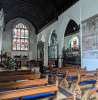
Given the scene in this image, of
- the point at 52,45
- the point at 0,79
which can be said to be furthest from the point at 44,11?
the point at 0,79

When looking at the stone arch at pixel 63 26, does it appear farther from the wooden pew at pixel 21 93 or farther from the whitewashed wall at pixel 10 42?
the whitewashed wall at pixel 10 42

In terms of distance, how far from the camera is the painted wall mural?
4898 mm

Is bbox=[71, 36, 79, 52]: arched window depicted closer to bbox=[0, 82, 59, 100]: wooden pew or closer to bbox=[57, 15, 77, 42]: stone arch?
bbox=[57, 15, 77, 42]: stone arch

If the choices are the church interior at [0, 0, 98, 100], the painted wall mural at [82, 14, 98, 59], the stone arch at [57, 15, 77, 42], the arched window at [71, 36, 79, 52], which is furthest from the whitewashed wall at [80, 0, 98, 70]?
the arched window at [71, 36, 79, 52]

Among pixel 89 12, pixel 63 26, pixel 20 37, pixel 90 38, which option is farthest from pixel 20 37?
pixel 90 38

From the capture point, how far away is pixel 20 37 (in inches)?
583

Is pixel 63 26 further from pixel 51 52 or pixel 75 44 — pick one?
pixel 51 52

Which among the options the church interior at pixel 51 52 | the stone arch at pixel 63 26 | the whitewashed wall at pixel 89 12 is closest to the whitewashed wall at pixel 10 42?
the church interior at pixel 51 52

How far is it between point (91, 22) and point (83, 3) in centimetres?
130

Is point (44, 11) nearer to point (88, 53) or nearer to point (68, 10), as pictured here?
point (68, 10)

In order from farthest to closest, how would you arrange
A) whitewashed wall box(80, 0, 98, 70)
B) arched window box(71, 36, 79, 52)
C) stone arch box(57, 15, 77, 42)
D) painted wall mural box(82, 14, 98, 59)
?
arched window box(71, 36, 79, 52)
stone arch box(57, 15, 77, 42)
whitewashed wall box(80, 0, 98, 70)
painted wall mural box(82, 14, 98, 59)

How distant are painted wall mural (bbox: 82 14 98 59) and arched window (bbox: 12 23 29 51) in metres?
10.4

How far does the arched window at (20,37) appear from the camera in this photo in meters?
14.6

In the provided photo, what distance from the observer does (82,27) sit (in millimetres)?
5785
